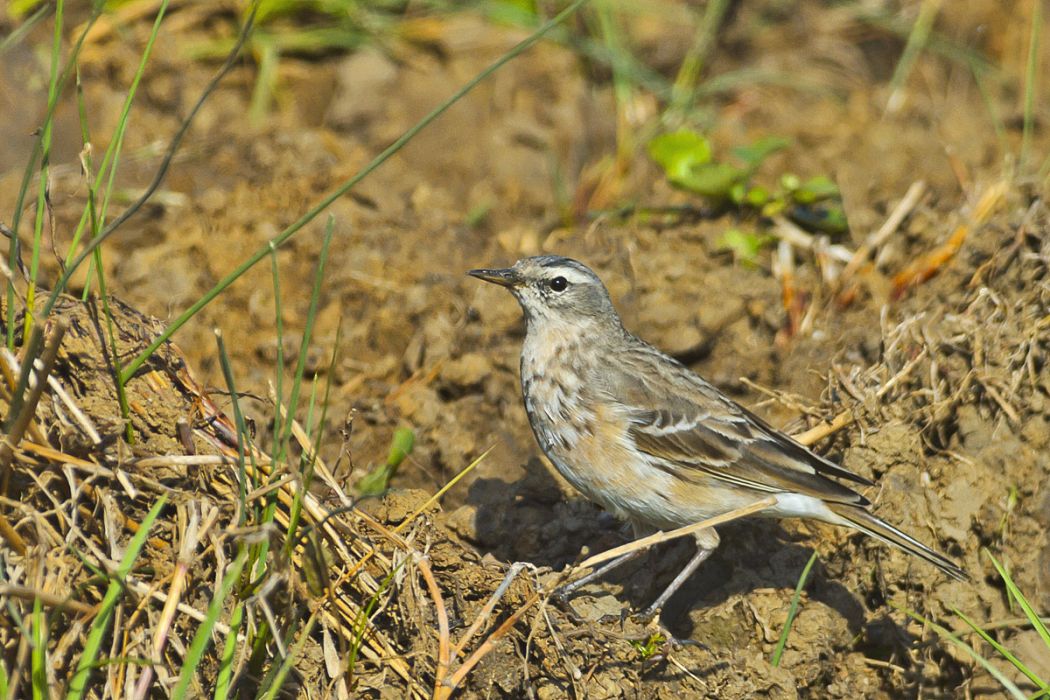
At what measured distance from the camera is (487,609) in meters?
4.56

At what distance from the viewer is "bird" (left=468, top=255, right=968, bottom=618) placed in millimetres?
5531

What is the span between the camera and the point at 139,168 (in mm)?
8461

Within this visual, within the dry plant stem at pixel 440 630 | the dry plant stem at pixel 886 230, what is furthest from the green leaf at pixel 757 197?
the dry plant stem at pixel 440 630

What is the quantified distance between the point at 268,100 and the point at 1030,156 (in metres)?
5.87

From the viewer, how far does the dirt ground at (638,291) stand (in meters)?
5.60

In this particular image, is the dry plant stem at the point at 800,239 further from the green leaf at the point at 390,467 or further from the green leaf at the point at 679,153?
the green leaf at the point at 390,467

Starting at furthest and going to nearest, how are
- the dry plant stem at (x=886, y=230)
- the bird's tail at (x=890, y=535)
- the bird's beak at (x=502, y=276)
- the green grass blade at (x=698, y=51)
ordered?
the green grass blade at (x=698, y=51)
the dry plant stem at (x=886, y=230)
the bird's beak at (x=502, y=276)
the bird's tail at (x=890, y=535)

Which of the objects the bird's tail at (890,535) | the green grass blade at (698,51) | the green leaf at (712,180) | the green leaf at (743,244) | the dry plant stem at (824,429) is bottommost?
the bird's tail at (890,535)

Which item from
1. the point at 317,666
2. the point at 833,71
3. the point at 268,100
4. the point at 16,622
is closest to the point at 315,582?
the point at 317,666

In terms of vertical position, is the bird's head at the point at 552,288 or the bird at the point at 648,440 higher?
the bird's head at the point at 552,288

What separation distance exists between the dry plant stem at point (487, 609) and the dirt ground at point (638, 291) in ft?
0.37

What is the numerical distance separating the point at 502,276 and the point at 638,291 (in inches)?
66.1

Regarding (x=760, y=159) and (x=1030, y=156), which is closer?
(x=760, y=159)

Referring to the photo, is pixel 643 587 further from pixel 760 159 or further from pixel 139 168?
pixel 139 168
